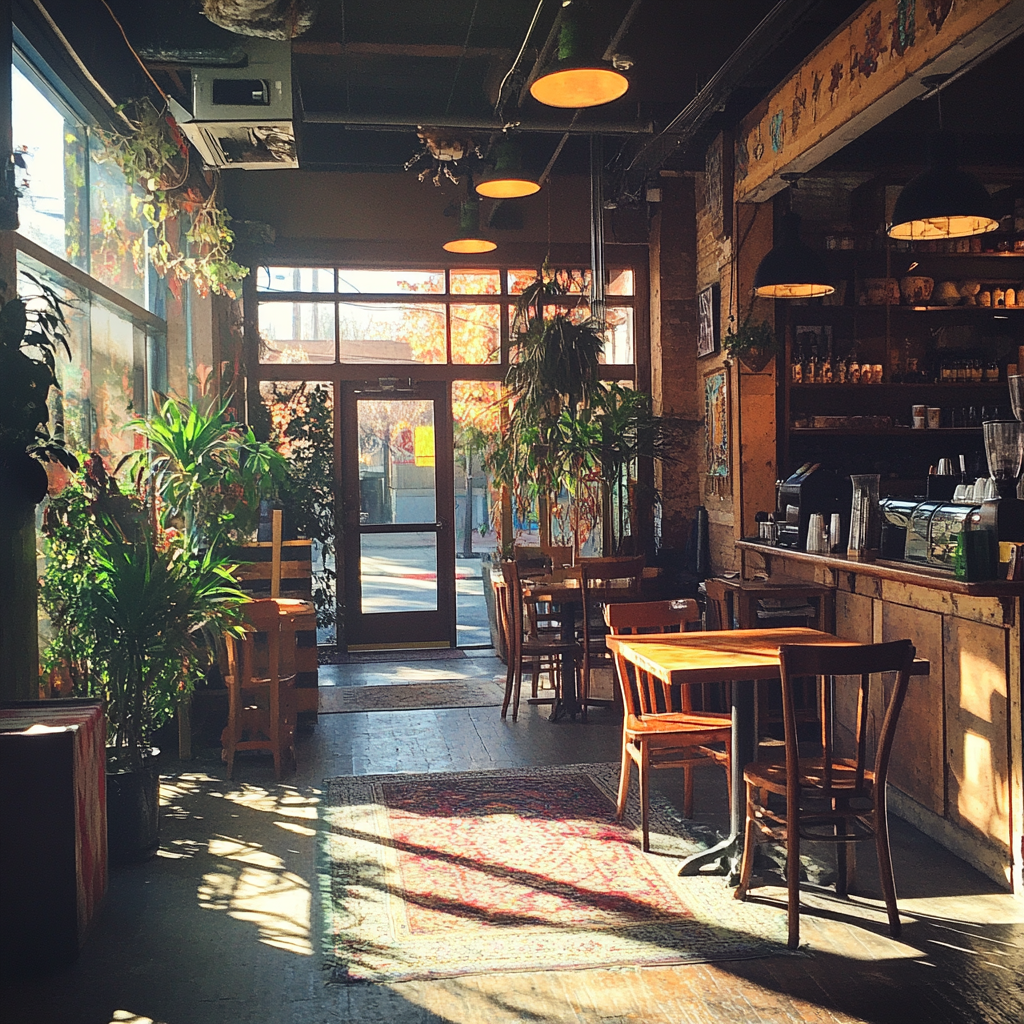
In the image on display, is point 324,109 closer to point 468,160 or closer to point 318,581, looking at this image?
point 468,160

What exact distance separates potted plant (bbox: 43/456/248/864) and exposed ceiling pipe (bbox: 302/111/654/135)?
11.1ft

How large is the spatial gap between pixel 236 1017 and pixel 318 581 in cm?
593

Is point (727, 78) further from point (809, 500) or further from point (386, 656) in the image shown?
point (386, 656)

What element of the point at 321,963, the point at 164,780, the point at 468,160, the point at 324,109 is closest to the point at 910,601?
the point at 321,963

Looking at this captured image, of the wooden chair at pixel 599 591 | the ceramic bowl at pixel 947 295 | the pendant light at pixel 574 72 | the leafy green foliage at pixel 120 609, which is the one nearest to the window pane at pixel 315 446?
the wooden chair at pixel 599 591

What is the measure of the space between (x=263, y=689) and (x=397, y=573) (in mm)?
3108

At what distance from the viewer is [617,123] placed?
7.24 meters

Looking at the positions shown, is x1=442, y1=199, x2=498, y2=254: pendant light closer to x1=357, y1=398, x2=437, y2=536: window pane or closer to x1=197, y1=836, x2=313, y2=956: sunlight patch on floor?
A: x1=357, y1=398, x2=437, y2=536: window pane

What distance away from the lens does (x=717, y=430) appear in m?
7.97

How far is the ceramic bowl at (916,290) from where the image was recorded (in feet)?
25.0

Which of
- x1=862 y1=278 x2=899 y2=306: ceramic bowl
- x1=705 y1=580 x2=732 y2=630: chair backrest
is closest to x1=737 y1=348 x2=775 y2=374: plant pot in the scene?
x1=862 y1=278 x2=899 y2=306: ceramic bowl

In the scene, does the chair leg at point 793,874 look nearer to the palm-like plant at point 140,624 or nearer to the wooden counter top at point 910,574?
the wooden counter top at point 910,574

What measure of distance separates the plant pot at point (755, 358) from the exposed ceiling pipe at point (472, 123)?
5.37ft

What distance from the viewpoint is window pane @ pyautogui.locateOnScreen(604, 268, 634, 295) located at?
29.6ft
